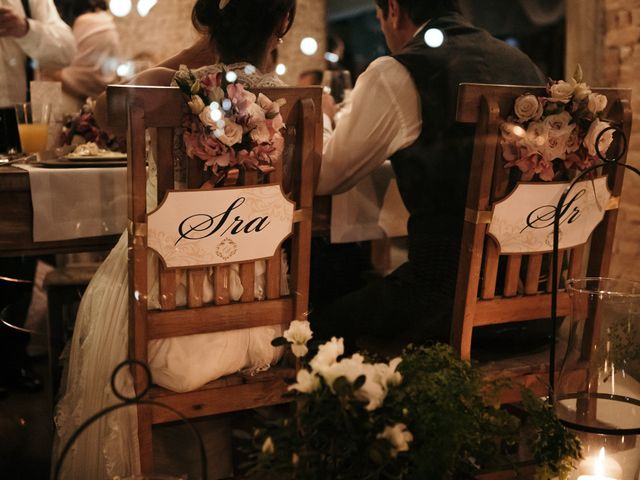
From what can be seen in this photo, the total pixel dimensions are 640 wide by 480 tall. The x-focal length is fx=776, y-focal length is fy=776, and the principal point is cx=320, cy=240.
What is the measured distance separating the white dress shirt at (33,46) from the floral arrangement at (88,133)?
354 mm

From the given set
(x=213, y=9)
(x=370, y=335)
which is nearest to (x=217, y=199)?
(x=213, y=9)

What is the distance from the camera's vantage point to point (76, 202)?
1600 millimetres

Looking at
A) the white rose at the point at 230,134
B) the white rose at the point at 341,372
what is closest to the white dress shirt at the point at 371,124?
the white rose at the point at 230,134

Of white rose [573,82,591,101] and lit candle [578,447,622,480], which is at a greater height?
white rose [573,82,591,101]

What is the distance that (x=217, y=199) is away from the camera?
4.35 feet

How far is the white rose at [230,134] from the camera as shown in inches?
51.6

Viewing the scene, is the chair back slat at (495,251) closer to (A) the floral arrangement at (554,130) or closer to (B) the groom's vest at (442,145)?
(A) the floral arrangement at (554,130)

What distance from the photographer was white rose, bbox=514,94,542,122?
4.77ft

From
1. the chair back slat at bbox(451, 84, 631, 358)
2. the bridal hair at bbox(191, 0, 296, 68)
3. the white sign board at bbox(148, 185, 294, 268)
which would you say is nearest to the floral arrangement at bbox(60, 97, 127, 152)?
the bridal hair at bbox(191, 0, 296, 68)

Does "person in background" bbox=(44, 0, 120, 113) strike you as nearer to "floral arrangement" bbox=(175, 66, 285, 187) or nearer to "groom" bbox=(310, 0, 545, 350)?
"groom" bbox=(310, 0, 545, 350)

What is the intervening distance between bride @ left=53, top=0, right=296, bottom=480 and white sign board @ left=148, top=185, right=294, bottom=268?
0.30 feet

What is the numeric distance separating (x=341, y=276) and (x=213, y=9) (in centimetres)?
83

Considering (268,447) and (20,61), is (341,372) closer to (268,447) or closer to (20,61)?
(268,447)

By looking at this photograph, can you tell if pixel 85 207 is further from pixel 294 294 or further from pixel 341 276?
pixel 341 276
